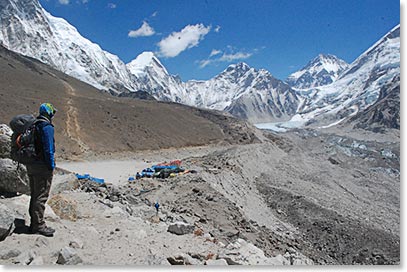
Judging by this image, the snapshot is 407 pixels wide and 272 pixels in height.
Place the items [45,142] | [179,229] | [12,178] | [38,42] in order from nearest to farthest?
[45,142] < [12,178] < [179,229] < [38,42]

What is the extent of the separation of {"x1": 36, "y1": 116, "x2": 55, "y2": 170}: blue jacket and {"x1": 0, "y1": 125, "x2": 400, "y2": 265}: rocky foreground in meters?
1.00

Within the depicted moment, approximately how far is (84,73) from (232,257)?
19519cm

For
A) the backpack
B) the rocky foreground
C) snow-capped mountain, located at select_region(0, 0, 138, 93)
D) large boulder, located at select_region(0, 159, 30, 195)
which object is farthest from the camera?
snow-capped mountain, located at select_region(0, 0, 138, 93)

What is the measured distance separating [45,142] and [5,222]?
4.29 ft

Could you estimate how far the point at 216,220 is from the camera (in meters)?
15.0

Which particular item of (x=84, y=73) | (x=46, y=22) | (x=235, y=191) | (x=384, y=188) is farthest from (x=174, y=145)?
(x=46, y=22)

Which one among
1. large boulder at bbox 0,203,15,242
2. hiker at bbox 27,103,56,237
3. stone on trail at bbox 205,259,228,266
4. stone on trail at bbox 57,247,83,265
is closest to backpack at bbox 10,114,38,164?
hiker at bbox 27,103,56,237

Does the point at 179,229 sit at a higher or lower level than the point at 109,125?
lower

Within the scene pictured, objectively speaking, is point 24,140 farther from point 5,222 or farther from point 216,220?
point 216,220

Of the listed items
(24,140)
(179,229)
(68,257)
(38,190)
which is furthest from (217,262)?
(24,140)

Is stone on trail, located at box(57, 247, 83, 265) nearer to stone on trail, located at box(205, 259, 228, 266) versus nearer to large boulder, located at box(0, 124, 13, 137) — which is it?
stone on trail, located at box(205, 259, 228, 266)

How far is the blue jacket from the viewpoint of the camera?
5.89 meters

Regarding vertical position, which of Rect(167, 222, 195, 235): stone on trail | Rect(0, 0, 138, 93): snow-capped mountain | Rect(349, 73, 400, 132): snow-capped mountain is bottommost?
Rect(167, 222, 195, 235): stone on trail

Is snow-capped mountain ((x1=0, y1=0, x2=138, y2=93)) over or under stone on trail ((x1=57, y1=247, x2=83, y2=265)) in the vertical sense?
over
